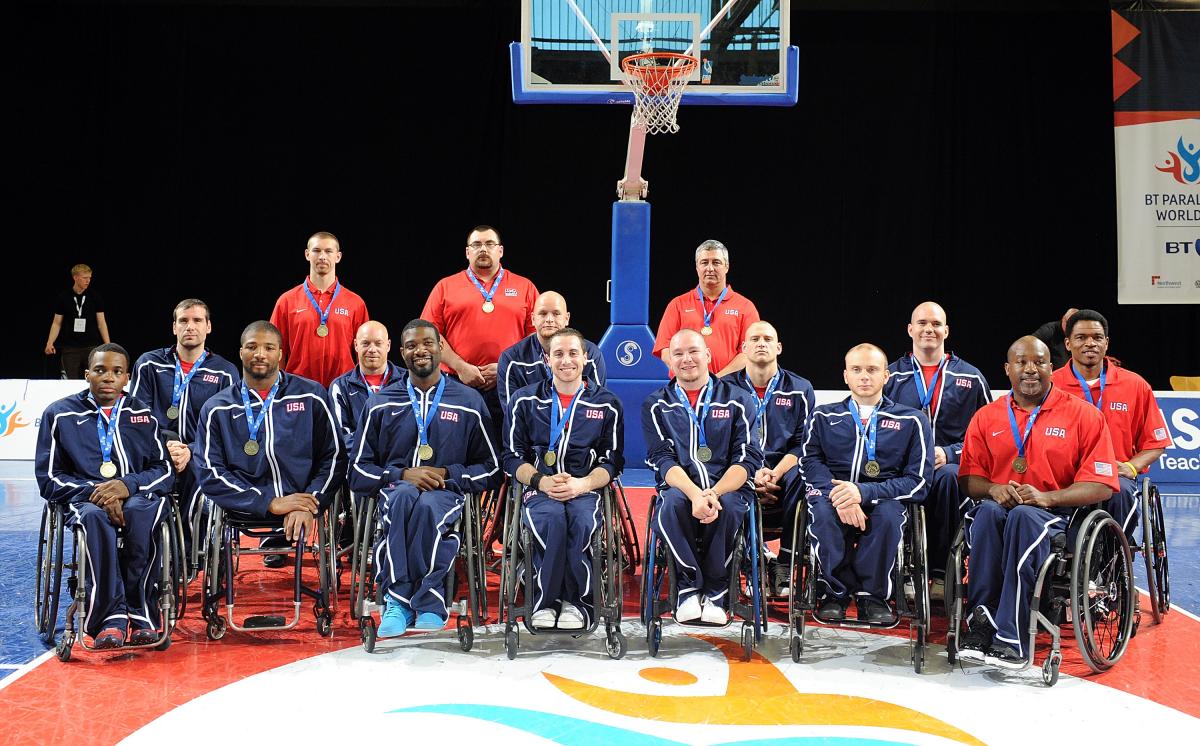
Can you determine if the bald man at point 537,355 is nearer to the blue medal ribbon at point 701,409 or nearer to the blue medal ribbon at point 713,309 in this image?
the blue medal ribbon at point 701,409

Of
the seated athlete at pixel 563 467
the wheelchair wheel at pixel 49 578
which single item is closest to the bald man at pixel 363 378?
the seated athlete at pixel 563 467

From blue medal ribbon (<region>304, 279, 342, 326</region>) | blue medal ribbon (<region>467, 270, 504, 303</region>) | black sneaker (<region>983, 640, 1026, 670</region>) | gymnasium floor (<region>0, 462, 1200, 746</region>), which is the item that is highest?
blue medal ribbon (<region>467, 270, 504, 303</region>)

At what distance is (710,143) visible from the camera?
33.3 ft

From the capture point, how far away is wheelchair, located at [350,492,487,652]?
12.1ft

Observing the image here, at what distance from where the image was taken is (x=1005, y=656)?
3.51 m

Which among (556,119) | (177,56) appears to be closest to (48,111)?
(177,56)

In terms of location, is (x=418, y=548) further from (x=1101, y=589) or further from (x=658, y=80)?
(x=658, y=80)

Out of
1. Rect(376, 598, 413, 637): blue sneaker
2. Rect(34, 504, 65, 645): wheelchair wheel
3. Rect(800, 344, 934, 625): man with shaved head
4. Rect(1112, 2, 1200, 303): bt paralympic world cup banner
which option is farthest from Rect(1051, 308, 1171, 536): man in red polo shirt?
Rect(1112, 2, 1200, 303): bt paralympic world cup banner

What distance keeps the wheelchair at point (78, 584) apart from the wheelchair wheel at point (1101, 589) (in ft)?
10.7

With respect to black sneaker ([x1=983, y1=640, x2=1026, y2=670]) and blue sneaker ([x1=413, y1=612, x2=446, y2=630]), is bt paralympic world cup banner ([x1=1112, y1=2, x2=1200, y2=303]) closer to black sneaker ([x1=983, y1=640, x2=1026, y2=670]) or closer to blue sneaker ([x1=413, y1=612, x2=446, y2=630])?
black sneaker ([x1=983, y1=640, x2=1026, y2=670])

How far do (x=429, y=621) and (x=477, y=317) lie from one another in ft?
6.45

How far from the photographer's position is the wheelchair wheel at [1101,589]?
3.40 m

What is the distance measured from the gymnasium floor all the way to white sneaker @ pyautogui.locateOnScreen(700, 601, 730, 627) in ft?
0.52

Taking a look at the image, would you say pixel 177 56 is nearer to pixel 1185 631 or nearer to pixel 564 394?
pixel 564 394
